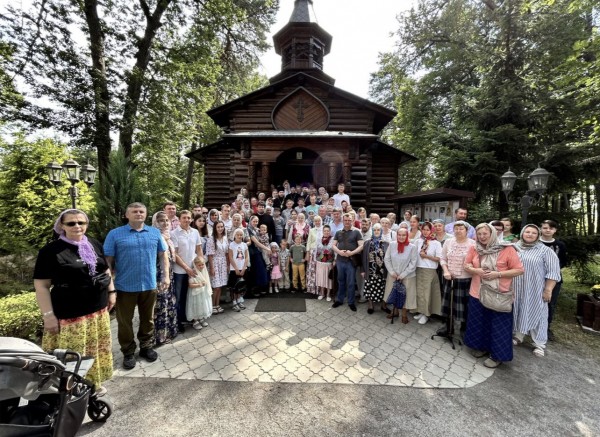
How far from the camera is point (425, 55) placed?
15.0 metres

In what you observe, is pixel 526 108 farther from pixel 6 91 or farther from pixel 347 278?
pixel 6 91

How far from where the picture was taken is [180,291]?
14.7ft

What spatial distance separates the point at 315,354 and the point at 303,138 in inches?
292

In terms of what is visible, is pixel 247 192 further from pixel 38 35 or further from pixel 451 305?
pixel 38 35

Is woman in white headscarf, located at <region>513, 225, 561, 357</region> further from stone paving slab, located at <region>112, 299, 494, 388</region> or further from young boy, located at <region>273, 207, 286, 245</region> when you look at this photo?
young boy, located at <region>273, 207, 286, 245</region>

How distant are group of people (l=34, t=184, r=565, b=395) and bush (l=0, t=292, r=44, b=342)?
6.05 ft

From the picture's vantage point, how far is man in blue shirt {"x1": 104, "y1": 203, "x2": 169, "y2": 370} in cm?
332

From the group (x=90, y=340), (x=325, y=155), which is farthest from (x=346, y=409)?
(x=325, y=155)

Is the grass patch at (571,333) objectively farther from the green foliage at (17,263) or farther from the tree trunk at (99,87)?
the tree trunk at (99,87)

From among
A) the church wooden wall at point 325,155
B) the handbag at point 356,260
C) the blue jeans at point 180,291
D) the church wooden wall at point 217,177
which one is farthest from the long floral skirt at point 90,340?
the church wooden wall at point 217,177

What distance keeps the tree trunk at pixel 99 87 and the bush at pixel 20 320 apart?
7.56 meters

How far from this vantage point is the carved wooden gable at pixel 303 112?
11570 mm

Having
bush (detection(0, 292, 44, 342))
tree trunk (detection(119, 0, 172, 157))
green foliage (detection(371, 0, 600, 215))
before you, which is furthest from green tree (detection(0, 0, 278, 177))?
green foliage (detection(371, 0, 600, 215))

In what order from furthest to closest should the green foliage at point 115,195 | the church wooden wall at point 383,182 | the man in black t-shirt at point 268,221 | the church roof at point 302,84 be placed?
1. the church wooden wall at point 383,182
2. the church roof at point 302,84
3. the green foliage at point 115,195
4. the man in black t-shirt at point 268,221
